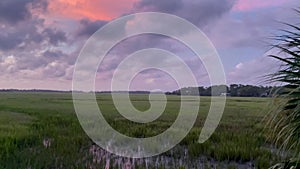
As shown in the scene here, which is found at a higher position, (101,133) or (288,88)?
(288,88)

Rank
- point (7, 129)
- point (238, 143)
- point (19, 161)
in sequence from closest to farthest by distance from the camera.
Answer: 1. point (19, 161)
2. point (238, 143)
3. point (7, 129)

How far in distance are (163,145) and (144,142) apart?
2.64 ft

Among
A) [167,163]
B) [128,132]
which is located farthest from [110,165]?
[128,132]

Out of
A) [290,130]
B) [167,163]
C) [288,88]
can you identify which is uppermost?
[288,88]

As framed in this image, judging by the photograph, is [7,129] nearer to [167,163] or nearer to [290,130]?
[167,163]

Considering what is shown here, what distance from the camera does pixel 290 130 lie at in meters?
2.49

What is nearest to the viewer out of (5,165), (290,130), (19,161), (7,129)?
(290,130)

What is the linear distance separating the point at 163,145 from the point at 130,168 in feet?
12.9

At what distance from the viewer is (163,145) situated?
12273 mm

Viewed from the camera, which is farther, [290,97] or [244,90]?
[244,90]

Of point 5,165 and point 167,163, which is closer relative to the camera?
point 5,165

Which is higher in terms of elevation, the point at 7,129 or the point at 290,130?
the point at 290,130

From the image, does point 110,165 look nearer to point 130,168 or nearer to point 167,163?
point 130,168

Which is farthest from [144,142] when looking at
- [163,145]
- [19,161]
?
[19,161]
